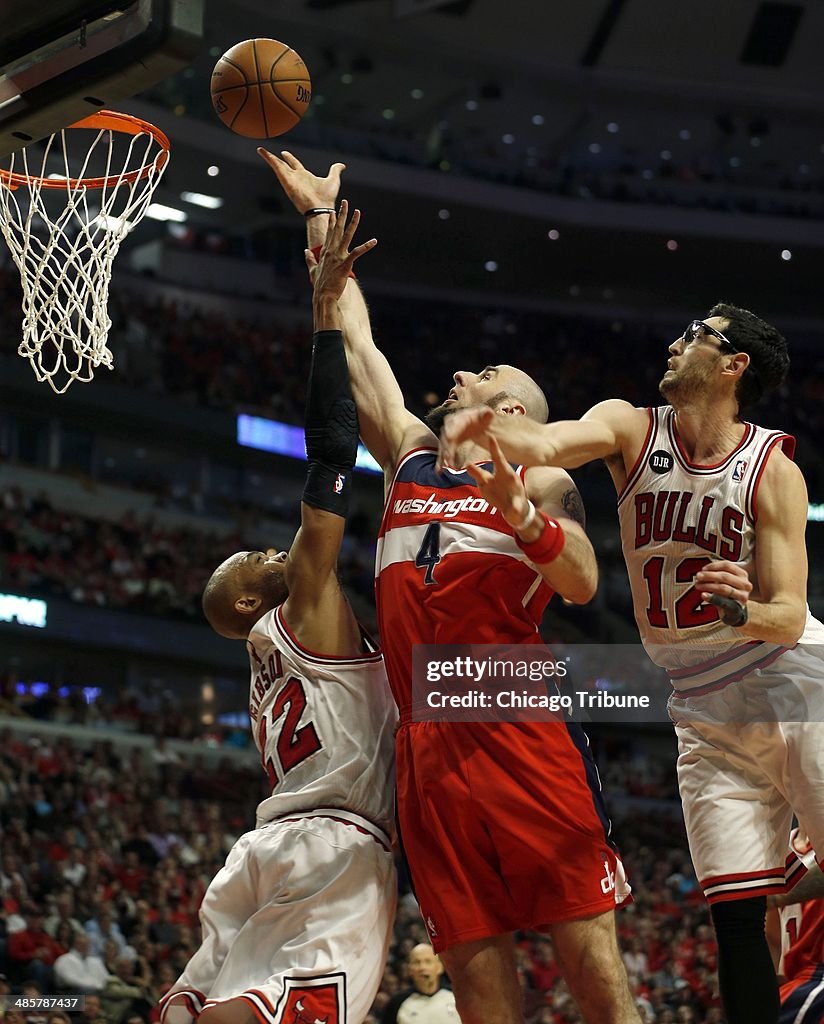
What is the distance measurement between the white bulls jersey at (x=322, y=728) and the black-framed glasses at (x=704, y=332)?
1.51 m

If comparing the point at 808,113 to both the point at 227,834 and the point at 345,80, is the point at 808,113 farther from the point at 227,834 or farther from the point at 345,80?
the point at 227,834

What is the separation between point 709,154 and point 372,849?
28.9m

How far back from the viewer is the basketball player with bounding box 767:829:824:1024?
440 centimetres

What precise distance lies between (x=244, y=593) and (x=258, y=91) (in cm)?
202

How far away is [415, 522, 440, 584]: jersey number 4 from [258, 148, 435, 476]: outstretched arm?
0.41 meters

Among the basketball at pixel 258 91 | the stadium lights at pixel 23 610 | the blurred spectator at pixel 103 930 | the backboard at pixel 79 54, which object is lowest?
the blurred spectator at pixel 103 930

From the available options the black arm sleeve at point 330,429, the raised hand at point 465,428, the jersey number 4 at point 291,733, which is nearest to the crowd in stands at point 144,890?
the jersey number 4 at point 291,733

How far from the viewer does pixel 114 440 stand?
981 inches

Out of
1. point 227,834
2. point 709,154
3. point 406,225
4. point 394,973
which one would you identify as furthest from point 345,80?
point 394,973

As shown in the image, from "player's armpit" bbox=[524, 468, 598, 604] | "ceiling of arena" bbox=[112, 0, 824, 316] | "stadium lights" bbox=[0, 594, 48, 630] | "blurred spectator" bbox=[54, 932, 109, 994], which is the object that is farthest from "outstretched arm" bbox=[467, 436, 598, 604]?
"ceiling of arena" bbox=[112, 0, 824, 316]

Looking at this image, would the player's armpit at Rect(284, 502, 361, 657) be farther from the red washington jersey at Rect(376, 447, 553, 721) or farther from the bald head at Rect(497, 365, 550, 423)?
the bald head at Rect(497, 365, 550, 423)

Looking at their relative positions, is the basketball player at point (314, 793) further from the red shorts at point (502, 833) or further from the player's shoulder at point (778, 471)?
the player's shoulder at point (778, 471)

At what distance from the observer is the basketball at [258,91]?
531 cm

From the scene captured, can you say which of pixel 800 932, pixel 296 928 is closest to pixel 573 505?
pixel 296 928
